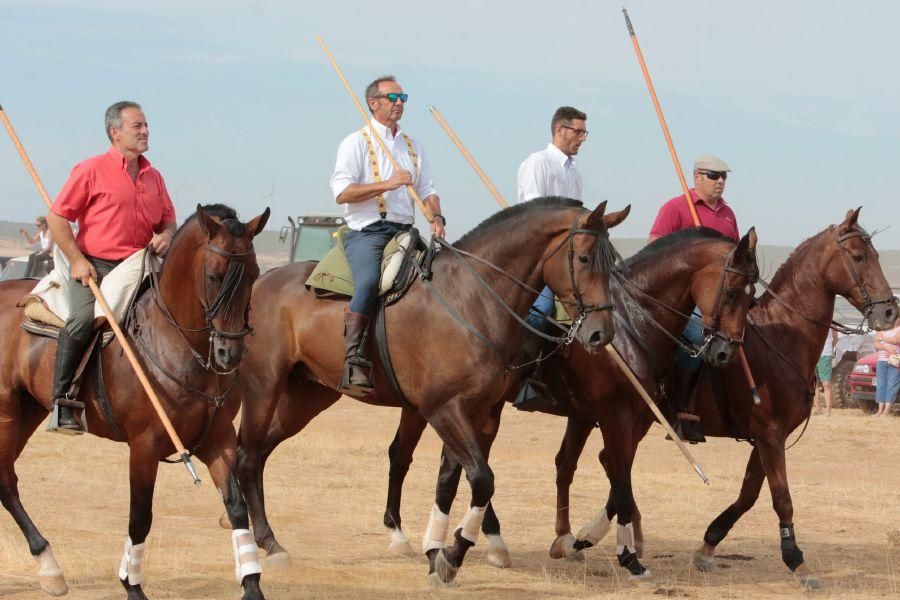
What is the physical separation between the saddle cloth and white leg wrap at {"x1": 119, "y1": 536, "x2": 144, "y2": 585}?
55.0 inches

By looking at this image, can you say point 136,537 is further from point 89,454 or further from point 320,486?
point 89,454

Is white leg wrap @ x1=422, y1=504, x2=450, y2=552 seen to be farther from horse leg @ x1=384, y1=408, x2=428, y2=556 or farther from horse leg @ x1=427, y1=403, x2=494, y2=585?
horse leg @ x1=384, y1=408, x2=428, y2=556

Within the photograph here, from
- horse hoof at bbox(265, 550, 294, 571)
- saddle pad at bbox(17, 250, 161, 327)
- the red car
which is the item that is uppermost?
saddle pad at bbox(17, 250, 161, 327)

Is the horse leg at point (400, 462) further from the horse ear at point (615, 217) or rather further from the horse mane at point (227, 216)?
the horse mane at point (227, 216)

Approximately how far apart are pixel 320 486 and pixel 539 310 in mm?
5856

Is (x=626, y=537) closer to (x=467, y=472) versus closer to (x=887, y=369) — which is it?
(x=467, y=472)

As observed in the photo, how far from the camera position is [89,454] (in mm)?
16938

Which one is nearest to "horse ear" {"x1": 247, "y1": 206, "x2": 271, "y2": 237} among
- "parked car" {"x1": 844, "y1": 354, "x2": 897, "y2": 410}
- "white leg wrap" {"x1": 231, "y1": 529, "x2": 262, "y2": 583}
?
"white leg wrap" {"x1": 231, "y1": 529, "x2": 262, "y2": 583}

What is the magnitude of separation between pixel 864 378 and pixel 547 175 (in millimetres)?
15149

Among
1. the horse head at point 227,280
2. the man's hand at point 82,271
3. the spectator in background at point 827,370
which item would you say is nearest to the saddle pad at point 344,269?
the horse head at point 227,280

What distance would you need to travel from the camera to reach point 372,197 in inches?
392

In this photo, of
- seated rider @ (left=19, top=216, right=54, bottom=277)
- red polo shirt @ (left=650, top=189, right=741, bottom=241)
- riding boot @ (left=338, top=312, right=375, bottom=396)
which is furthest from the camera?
seated rider @ (left=19, top=216, right=54, bottom=277)

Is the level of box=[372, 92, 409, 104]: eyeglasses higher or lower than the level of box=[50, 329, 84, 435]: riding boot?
higher

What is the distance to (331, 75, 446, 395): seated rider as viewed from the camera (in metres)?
9.52
